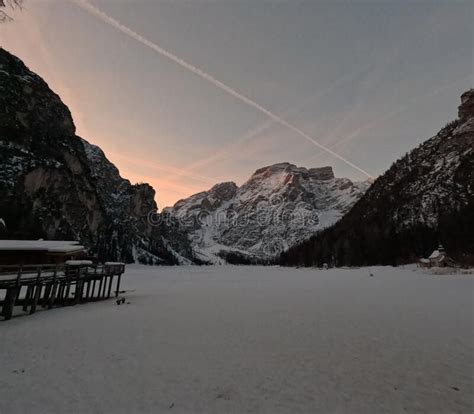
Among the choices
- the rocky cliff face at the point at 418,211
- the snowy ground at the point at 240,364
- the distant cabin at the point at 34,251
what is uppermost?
the rocky cliff face at the point at 418,211

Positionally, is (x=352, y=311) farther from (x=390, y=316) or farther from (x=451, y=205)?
(x=451, y=205)

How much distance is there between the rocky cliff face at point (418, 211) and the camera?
89.3 meters

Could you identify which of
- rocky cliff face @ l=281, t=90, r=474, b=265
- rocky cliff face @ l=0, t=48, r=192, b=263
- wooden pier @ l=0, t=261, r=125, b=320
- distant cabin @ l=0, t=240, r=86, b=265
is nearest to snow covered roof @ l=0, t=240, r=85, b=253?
distant cabin @ l=0, t=240, r=86, b=265

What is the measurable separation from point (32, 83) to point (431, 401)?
147 metres

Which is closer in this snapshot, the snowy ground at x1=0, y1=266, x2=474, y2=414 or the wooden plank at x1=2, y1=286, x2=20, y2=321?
the snowy ground at x1=0, y1=266, x2=474, y2=414

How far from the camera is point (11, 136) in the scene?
97.7 m

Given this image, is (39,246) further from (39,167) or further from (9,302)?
(39,167)

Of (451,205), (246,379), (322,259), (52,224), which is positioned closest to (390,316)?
(246,379)

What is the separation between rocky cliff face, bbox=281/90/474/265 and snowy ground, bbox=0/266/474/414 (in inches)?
2445

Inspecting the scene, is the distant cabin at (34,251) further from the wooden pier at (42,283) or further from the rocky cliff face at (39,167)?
the rocky cliff face at (39,167)

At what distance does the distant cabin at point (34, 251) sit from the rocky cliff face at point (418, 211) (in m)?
72.1

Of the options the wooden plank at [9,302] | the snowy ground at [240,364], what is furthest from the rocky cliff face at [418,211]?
the wooden plank at [9,302]

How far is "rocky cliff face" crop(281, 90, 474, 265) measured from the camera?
8927 cm

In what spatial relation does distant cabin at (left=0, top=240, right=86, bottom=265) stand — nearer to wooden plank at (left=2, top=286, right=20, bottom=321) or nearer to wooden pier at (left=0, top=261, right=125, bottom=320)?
wooden pier at (left=0, top=261, right=125, bottom=320)
